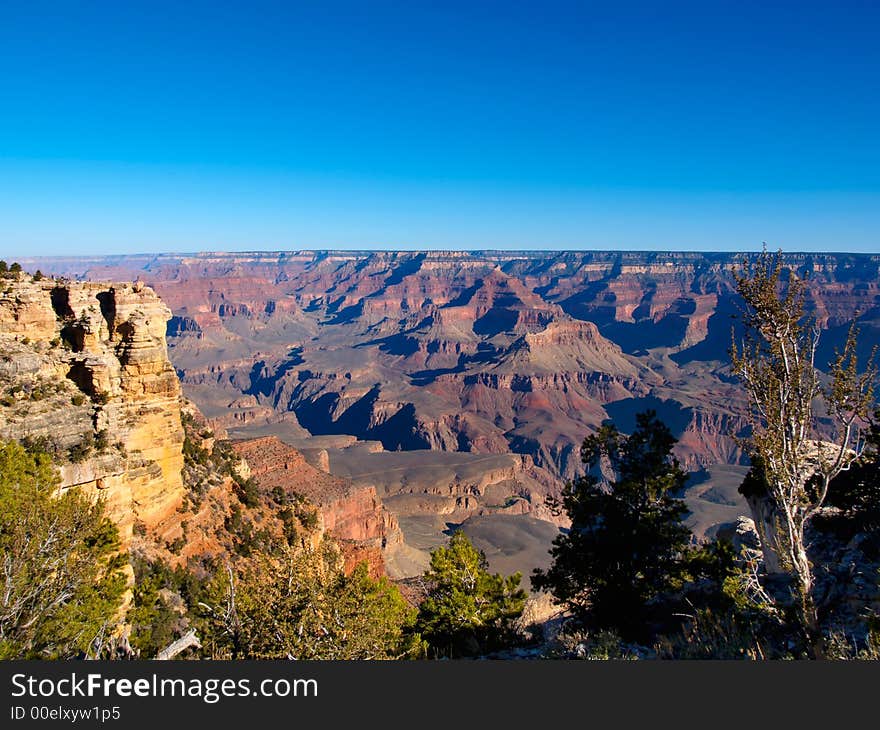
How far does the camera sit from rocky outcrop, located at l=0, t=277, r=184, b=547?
66.7 feet

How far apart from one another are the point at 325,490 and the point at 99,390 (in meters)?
31.8

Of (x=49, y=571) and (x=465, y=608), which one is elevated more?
(x=49, y=571)

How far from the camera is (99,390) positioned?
2256 centimetres

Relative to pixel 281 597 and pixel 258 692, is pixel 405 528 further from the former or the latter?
pixel 258 692

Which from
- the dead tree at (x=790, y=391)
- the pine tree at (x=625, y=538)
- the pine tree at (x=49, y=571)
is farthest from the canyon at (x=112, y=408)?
the dead tree at (x=790, y=391)

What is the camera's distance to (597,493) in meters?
22.3

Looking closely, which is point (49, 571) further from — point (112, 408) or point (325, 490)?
point (325, 490)

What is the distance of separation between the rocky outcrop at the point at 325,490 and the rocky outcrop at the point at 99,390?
780 inches

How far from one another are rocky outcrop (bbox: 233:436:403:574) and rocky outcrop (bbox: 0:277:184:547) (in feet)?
65.0

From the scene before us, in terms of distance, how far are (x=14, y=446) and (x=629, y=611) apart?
69.5ft

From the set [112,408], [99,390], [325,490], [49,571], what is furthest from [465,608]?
[325,490]

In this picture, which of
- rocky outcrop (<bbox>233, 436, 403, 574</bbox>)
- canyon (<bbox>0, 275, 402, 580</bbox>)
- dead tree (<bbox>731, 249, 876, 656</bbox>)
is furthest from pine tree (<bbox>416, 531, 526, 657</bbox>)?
rocky outcrop (<bbox>233, 436, 403, 574</bbox>)

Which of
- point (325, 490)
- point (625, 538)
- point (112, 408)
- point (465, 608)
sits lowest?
point (325, 490)

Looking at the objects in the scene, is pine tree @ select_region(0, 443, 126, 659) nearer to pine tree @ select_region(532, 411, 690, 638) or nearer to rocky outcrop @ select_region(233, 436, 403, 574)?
pine tree @ select_region(532, 411, 690, 638)
